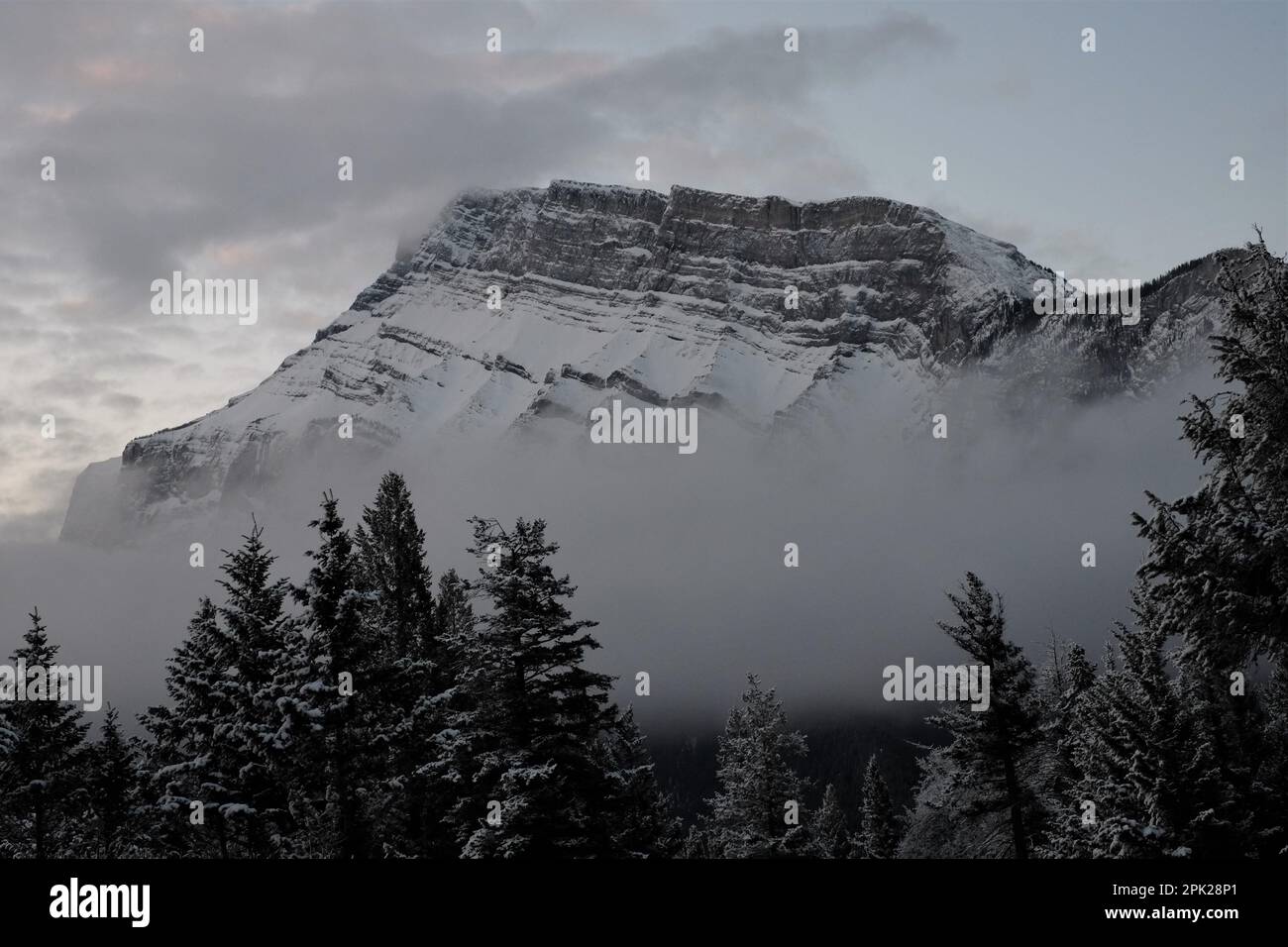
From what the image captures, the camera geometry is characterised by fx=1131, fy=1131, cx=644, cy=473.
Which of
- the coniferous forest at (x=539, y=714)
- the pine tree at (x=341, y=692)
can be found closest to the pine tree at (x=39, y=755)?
the coniferous forest at (x=539, y=714)

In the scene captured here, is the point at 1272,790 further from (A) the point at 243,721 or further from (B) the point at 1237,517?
(A) the point at 243,721

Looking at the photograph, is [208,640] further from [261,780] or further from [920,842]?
[920,842]

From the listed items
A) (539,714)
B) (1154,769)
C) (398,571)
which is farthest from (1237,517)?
(398,571)

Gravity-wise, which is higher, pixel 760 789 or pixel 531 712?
pixel 531 712

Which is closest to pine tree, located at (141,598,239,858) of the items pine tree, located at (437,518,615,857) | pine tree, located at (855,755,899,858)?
pine tree, located at (437,518,615,857)

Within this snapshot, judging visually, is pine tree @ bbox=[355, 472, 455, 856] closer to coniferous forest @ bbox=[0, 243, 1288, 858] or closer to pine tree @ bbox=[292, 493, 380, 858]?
coniferous forest @ bbox=[0, 243, 1288, 858]

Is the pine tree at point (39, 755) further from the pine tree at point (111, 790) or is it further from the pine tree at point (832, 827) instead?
the pine tree at point (832, 827)
